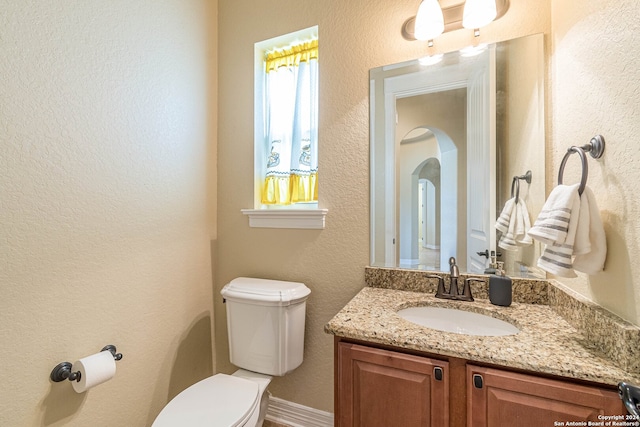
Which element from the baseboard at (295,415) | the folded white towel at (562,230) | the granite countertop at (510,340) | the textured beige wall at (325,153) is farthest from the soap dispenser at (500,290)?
the baseboard at (295,415)

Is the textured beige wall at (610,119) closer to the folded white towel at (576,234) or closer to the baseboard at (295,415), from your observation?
the folded white towel at (576,234)

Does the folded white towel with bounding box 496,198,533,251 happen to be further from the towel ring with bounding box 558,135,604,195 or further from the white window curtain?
the white window curtain

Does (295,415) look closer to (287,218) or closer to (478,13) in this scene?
(287,218)

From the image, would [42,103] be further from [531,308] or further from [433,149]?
[531,308]

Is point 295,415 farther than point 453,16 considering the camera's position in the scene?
Yes

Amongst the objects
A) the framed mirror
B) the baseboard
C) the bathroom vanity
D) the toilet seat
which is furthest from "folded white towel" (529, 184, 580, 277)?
the baseboard

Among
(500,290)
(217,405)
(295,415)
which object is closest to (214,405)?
(217,405)

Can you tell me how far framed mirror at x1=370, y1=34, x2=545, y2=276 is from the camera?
1.18 metres

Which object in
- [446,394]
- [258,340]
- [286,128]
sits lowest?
[258,340]

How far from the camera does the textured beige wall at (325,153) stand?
1412 mm

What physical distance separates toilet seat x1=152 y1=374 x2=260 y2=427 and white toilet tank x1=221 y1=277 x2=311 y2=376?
13 cm

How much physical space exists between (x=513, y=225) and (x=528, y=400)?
717 mm

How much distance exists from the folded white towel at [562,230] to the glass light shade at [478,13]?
82 cm

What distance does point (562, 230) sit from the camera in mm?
791
